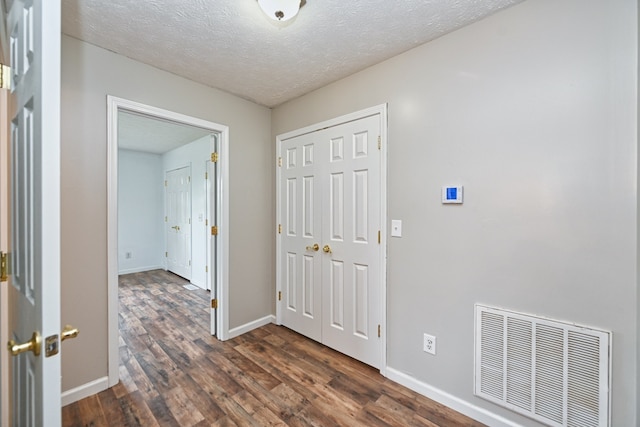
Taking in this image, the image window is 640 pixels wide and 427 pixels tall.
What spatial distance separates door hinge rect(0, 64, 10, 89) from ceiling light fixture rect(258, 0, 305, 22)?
1120 mm

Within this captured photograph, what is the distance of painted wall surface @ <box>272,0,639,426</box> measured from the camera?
1.25m

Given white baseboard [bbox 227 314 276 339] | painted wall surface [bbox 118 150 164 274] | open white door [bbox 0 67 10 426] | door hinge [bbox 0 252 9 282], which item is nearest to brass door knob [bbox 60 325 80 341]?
door hinge [bbox 0 252 9 282]

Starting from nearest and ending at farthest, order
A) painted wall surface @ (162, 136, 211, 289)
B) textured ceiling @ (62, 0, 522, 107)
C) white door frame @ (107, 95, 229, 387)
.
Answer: textured ceiling @ (62, 0, 522, 107) → white door frame @ (107, 95, 229, 387) → painted wall surface @ (162, 136, 211, 289)

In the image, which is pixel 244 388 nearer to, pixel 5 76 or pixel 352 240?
pixel 352 240

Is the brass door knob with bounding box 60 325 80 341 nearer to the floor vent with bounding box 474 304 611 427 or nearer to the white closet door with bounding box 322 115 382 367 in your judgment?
the white closet door with bounding box 322 115 382 367

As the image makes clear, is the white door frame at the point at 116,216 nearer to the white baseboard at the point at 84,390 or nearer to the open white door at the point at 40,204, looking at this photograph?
the white baseboard at the point at 84,390

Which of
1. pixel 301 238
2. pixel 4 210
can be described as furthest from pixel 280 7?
pixel 301 238

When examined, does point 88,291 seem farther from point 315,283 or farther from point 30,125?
point 315,283

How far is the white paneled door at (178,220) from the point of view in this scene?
4.68 metres

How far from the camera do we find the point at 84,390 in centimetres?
180

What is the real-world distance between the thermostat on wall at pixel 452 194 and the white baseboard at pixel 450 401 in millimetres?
1266

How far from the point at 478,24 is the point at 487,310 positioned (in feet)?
5.68

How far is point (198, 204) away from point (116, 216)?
252 cm

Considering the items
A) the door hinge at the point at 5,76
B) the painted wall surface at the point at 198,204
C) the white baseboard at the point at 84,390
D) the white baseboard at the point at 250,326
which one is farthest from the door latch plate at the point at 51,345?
the painted wall surface at the point at 198,204
